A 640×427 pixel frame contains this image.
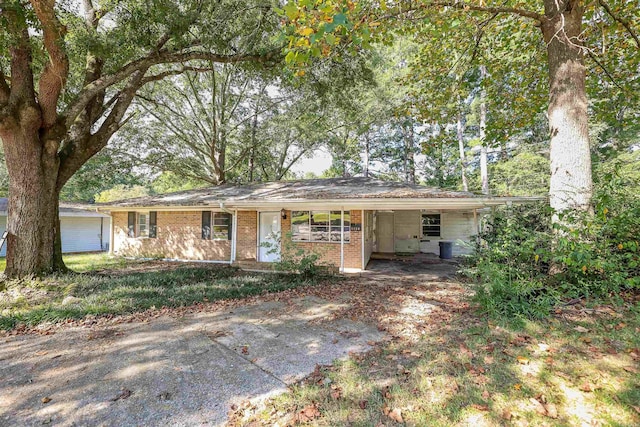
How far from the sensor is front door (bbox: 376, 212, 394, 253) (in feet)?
49.7

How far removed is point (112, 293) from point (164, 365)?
411cm

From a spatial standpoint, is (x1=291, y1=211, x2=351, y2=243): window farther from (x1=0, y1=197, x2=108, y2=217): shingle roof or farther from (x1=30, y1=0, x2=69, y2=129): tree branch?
(x1=0, y1=197, x2=108, y2=217): shingle roof

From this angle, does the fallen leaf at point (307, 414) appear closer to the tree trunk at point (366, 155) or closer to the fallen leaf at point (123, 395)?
the fallen leaf at point (123, 395)

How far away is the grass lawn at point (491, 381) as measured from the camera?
7.27 ft

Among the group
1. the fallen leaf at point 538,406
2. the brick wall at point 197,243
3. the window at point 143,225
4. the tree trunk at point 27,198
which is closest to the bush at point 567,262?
the fallen leaf at point 538,406

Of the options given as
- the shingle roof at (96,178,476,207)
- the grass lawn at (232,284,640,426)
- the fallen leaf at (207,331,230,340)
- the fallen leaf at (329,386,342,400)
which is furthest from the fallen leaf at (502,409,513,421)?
the shingle roof at (96,178,476,207)

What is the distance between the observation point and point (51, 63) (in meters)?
6.43

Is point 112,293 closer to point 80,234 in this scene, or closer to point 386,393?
point 386,393

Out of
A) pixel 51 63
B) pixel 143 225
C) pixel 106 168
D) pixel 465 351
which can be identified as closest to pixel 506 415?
pixel 465 351

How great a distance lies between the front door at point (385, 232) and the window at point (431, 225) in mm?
1626

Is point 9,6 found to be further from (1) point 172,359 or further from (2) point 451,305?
(2) point 451,305

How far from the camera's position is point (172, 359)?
3393 millimetres

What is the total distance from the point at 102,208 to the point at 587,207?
16.7 metres

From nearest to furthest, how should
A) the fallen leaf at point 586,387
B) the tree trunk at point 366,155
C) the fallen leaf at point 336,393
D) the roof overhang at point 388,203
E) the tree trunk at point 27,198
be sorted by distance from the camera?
1. the fallen leaf at point 586,387
2. the fallen leaf at point 336,393
3. the tree trunk at point 27,198
4. the roof overhang at point 388,203
5. the tree trunk at point 366,155
